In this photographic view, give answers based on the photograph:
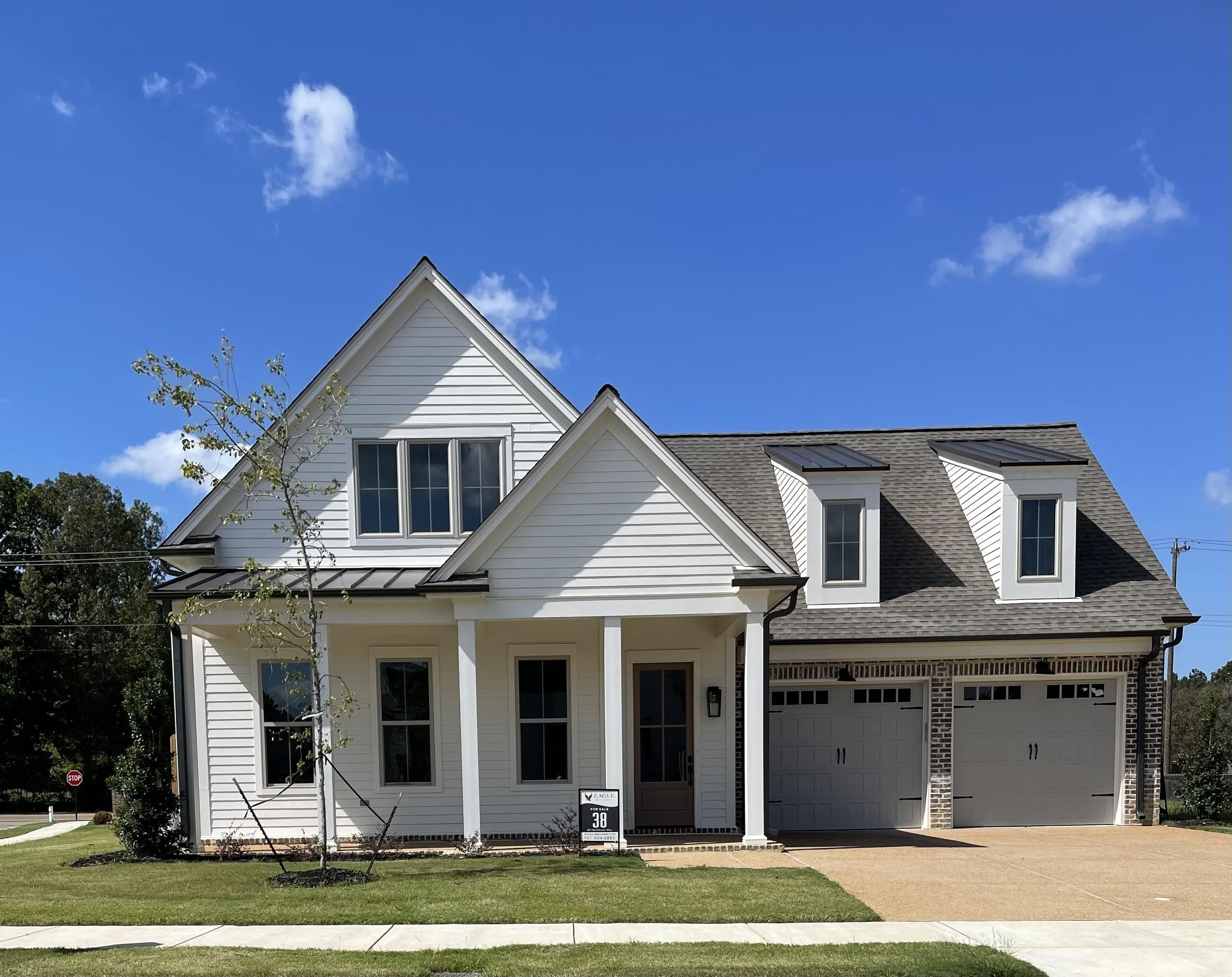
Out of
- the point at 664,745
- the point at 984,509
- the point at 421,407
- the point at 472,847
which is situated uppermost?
the point at 421,407

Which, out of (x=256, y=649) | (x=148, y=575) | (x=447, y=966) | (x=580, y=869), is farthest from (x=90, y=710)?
(x=447, y=966)

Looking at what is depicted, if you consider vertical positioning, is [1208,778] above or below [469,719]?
below

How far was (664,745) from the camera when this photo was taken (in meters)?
13.0

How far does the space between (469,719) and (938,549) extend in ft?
30.5

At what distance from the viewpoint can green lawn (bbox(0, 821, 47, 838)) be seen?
2181cm

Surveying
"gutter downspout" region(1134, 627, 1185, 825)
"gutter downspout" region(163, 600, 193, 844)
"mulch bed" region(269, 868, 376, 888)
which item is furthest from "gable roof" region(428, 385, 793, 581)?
"gutter downspout" region(1134, 627, 1185, 825)

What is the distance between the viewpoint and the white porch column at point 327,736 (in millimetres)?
11242

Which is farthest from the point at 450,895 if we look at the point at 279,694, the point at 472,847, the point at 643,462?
the point at 643,462

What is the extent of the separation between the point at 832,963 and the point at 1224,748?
507 inches

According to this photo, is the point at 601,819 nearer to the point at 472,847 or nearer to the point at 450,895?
the point at 472,847

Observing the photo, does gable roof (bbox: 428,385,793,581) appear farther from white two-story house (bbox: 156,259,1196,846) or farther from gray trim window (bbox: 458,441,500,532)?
gray trim window (bbox: 458,441,500,532)

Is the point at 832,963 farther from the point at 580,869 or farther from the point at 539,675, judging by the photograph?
the point at 539,675

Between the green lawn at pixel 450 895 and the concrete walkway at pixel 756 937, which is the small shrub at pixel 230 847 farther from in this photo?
the concrete walkway at pixel 756 937

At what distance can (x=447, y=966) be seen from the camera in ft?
20.5
